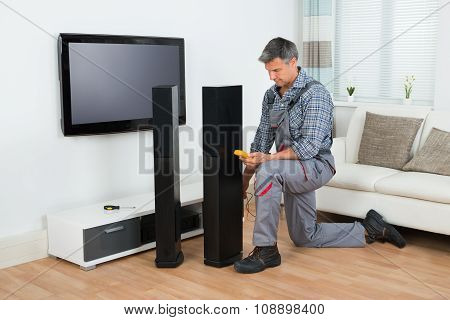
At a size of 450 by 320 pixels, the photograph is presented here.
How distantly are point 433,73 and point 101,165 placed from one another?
275cm

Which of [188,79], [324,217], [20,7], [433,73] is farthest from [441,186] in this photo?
[20,7]

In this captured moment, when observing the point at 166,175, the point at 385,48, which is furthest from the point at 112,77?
the point at 385,48

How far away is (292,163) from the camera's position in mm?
3391

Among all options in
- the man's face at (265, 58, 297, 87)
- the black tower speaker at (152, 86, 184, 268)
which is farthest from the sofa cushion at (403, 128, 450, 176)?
the black tower speaker at (152, 86, 184, 268)

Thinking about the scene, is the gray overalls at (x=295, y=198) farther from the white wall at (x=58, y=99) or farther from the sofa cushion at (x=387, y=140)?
the white wall at (x=58, y=99)

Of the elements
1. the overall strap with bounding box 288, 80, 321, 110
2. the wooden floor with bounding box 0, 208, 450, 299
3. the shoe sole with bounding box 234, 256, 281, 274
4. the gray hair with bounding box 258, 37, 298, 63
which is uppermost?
the gray hair with bounding box 258, 37, 298, 63

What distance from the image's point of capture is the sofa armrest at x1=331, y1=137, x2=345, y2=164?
4.39 metres

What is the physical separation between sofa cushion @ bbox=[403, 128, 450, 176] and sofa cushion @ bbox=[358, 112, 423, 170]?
104 mm

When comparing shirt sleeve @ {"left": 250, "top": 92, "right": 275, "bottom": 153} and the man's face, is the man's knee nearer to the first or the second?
shirt sleeve @ {"left": 250, "top": 92, "right": 275, "bottom": 153}

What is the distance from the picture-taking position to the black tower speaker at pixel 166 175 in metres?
3.24

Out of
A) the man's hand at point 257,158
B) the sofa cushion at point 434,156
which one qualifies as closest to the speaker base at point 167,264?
the man's hand at point 257,158
